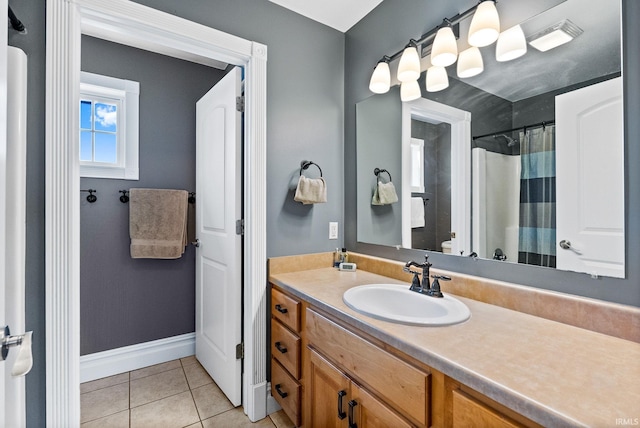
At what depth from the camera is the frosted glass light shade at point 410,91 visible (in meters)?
1.59

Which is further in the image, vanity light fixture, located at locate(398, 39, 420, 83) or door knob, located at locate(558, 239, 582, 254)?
vanity light fixture, located at locate(398, 39, 420, 83)

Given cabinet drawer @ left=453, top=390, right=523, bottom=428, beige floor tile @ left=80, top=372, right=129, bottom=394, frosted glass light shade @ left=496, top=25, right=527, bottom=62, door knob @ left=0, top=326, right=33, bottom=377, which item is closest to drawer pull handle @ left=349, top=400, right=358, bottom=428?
cabinet drawer @ left=453, top=390, right=523, bottom=428

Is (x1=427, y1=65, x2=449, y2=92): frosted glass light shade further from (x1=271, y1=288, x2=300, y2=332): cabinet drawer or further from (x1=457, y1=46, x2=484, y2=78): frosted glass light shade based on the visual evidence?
(x1=271, y1=288, x2=300, y2=332): cabinet drawer

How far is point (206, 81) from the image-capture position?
2.49 m

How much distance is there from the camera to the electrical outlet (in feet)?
6.53

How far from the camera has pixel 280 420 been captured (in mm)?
1683

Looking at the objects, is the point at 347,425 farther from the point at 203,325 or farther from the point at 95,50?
the point at 95,50

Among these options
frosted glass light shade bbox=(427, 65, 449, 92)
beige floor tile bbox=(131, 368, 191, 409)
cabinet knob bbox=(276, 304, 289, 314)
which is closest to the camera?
frosted glass light shade bbox=(427, 65, 449, 92)

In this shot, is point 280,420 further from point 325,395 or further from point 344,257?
point 344,257

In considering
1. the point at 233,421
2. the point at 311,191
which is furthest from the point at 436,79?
the point at 233,421

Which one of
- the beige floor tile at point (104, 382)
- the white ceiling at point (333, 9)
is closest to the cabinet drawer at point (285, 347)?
the beige floor tile at point (104, 382)

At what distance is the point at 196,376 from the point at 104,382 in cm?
61

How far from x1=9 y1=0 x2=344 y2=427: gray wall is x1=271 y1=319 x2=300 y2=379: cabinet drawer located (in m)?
0.43

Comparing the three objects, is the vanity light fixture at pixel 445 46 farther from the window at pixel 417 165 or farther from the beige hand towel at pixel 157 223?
the beige hand towel at pixel 157 223
